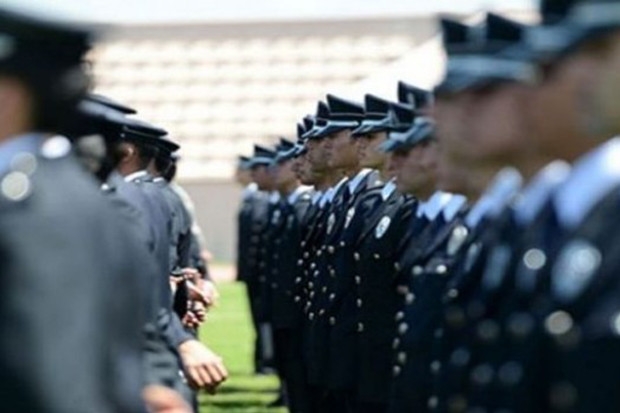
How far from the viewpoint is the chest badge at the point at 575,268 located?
16.5 ft

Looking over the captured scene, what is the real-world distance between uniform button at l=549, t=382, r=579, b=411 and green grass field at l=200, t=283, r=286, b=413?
11642 mm

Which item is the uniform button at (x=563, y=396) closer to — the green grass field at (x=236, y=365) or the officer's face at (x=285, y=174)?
the green grass field at (x=236, y=365)

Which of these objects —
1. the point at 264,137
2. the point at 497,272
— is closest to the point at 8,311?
the point at 497,272

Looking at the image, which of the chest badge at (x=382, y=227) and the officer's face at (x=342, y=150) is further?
the officer's face at (x=342, y=150)

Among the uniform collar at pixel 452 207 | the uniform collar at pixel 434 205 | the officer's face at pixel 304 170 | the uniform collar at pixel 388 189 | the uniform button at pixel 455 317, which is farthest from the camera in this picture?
the officer's face at pixel 304 170

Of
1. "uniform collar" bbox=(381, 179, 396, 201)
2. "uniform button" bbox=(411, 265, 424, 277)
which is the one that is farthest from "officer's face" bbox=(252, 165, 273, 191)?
"uniform button" bbox=(411, 265, 424, 277)

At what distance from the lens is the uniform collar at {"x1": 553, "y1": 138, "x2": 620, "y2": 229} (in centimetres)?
517

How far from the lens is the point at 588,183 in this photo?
17.1ft

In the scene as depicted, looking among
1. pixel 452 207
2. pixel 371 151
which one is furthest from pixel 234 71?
pixel 452 207

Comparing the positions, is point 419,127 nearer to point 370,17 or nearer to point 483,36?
point 483,36

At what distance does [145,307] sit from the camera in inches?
221

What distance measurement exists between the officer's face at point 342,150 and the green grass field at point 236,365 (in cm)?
385

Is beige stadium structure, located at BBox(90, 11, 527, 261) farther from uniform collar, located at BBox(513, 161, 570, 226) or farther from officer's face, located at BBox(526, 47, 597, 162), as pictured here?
officer's face, located at BBox(526, 47, 597, 162)

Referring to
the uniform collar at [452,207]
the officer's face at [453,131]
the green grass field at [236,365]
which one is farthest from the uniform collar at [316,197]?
the officer's face at [453,131]
